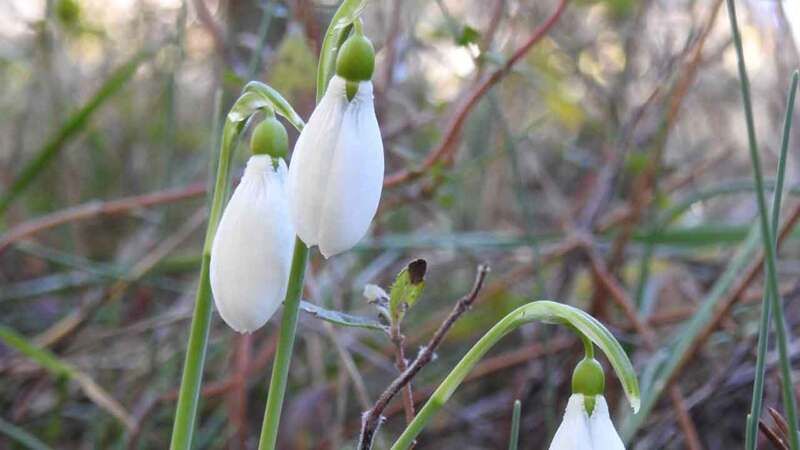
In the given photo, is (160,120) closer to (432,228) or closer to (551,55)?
(432,228)

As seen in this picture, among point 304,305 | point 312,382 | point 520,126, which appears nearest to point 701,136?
point 520,126

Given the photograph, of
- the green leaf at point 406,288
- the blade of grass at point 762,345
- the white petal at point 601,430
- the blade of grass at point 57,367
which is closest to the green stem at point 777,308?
the blade of grass at point 762,345

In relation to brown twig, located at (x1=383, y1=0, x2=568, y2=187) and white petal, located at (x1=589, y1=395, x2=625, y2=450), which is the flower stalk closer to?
white petal, located at (x1=589, y1=395, x2=625, y2=450)

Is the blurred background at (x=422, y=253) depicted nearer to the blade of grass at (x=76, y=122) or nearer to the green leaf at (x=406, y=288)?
the blade of grass at (x=76, y=122)

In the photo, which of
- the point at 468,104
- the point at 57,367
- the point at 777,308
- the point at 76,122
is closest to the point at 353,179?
the point at 777,308

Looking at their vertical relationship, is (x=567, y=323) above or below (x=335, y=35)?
below

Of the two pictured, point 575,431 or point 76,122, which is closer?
point 575,431

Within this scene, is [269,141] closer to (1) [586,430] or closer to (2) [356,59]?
(2) [356,59]
